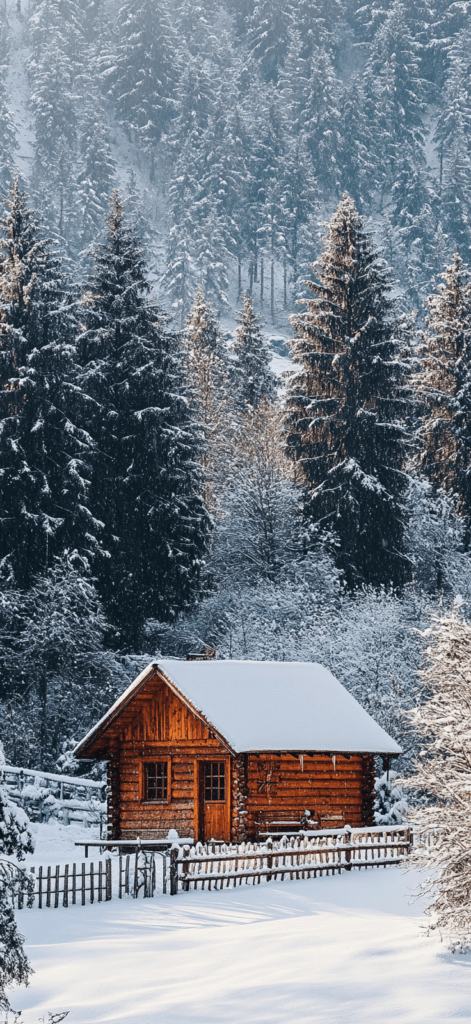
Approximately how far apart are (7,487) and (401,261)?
11925 cm

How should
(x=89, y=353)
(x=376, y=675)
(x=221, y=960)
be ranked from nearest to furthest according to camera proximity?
(x=221, y=960) < (x=376, y=675) < (x=89, y=353)

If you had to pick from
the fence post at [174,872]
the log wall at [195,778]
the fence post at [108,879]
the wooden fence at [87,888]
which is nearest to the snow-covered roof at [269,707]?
the log wall at [195,778]

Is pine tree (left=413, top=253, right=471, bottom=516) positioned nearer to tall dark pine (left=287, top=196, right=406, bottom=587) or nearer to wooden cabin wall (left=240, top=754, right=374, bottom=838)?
tall dark pine (left=287, top=196, right=406, bottom=587)

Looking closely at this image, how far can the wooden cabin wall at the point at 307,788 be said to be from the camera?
30.4 meters

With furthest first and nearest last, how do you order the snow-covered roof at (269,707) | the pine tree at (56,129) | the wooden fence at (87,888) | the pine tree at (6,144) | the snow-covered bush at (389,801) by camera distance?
the pine tree at (6,144) < the pine tree at (56,129) < the snow-covered bush at (389,801) < the snow-covered roof at (269,707) < the wooden fence at (87,888)

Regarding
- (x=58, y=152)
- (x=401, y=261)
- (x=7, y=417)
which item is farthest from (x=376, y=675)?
(x=58, y=152)

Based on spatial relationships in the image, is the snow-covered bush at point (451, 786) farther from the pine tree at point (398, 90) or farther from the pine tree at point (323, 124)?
the pine tree at point (398, 90)

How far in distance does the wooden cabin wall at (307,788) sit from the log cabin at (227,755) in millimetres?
26

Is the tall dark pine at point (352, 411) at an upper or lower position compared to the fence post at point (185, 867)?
upper

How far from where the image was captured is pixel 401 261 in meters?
155

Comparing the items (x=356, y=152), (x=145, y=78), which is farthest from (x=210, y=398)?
(x=145, y=78)

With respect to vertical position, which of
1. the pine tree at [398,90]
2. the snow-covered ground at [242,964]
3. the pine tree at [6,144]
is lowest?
the snow-covered ground at [242,964]

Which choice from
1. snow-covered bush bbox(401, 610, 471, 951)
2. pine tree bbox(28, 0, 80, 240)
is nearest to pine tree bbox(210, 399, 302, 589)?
snow-covered bush bbox(401, 610, 471, 951)

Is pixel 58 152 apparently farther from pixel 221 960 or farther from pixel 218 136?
pixel 221 960
